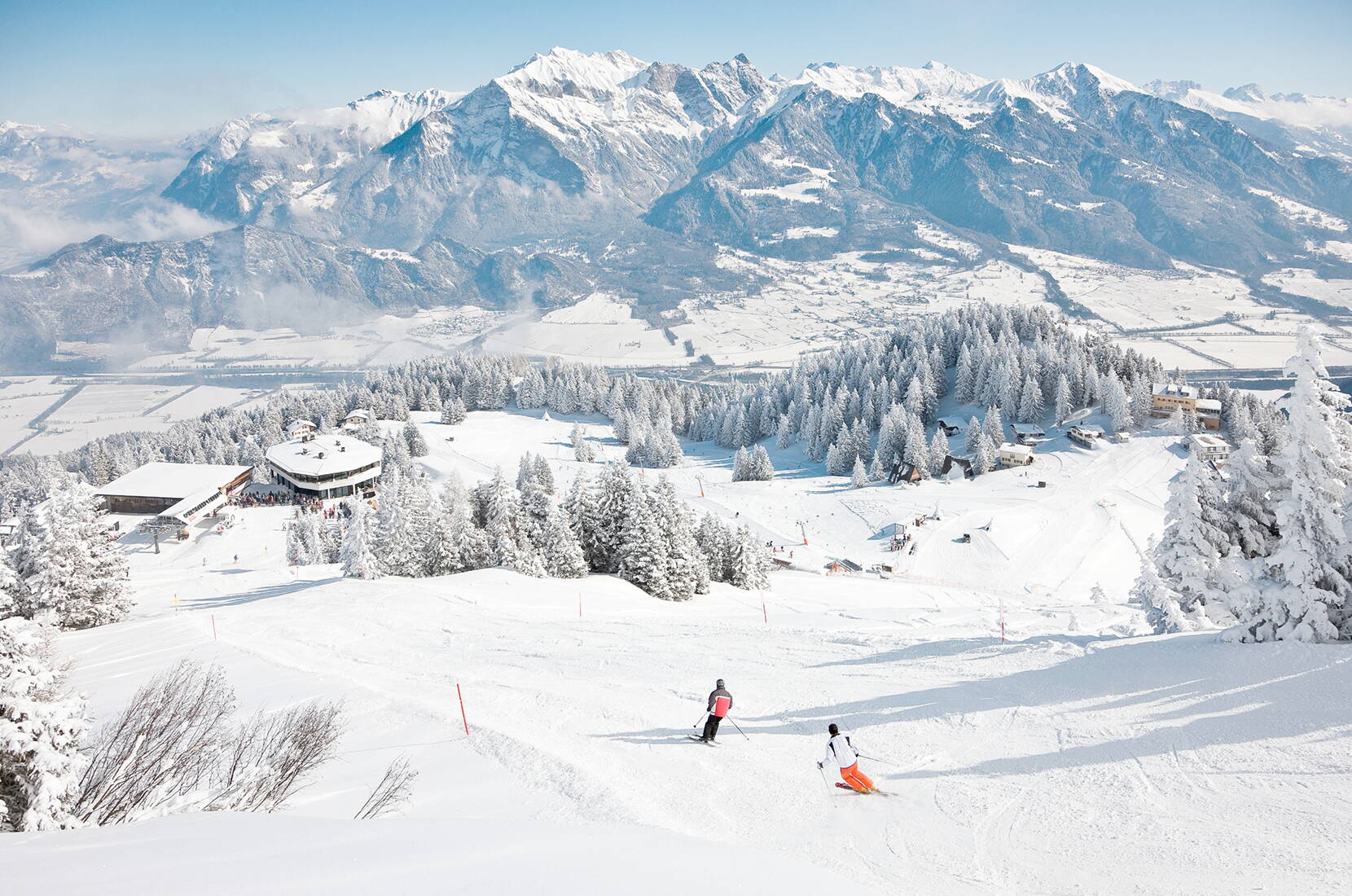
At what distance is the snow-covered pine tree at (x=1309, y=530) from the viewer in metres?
16.1

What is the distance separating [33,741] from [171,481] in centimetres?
7726

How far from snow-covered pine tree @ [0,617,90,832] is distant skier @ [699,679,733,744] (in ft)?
29.2

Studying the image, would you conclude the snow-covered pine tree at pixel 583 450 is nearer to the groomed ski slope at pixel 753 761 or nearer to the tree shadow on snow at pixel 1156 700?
the groomed ski slope at pixel 753 761

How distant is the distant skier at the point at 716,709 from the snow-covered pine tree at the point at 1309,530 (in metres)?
13.3

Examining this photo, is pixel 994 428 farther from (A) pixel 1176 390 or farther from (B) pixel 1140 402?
(A) pixel 1176 390

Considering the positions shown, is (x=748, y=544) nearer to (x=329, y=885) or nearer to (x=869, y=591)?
(x=869, y=591)

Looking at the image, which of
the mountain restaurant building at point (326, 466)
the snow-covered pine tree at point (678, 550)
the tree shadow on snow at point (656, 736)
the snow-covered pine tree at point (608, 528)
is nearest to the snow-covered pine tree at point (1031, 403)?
the snow-covered pine tree at point (678, 550)

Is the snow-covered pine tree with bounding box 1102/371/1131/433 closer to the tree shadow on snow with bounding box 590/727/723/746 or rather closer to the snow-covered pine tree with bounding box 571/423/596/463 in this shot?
the snow-covered pine tree with bounding box 571/423/596/463

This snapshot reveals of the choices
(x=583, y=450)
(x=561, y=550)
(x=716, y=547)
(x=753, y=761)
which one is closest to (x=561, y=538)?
(x=561, y=550)

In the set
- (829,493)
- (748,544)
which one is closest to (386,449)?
(829,493)

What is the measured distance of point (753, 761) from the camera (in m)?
11.8

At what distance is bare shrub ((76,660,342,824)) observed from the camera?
27.6ft

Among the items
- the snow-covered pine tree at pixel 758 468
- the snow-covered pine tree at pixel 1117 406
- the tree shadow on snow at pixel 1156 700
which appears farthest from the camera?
the snow-covered pine tree at pixel 758 468

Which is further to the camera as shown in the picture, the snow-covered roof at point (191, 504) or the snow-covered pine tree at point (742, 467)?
the snow-covered pine tree at point (742, 467)
